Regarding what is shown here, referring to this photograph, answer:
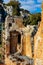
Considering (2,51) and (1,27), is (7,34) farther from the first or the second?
(1,27)

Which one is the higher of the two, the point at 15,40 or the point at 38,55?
the point at 38,55

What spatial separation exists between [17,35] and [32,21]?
60.2 feet

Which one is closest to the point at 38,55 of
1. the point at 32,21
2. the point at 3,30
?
the point at 3,30

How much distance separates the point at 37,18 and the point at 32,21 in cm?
101

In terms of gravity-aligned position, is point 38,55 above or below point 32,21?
above

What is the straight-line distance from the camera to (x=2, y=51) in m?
32.7

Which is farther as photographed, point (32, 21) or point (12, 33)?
point (32, 21)

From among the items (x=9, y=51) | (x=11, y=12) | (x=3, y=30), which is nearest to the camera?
(x=9, y=51)

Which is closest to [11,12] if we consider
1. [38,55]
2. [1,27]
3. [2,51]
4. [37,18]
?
[37,18]

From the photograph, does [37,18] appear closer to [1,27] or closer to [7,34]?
[1,27]

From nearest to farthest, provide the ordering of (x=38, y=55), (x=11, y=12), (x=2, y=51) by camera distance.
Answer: (x=38, y=55) → (x=2, y=51) → (x=11, y=12)

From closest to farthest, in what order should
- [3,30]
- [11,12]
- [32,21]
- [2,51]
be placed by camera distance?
1. [2,51]
2. [3,30]
3. [32,21]
4. [11,12]

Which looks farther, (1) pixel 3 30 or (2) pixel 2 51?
(1) pixel 3 30

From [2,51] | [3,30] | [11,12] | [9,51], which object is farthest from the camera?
[11,12]
